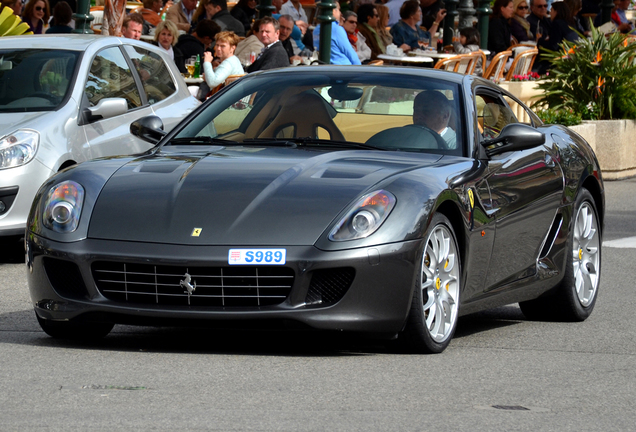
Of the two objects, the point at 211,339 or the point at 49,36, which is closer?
the point at 211,339

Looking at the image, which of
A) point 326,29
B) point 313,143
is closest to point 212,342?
point 313,143

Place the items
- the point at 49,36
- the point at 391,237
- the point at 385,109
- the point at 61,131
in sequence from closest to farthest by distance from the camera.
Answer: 1. the point at 391,237
2. the point at 385,109
3. the point at 61,131
4. the point at 49,36

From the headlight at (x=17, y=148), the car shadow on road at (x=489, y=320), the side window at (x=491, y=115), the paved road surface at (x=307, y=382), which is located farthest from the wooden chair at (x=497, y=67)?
the paved road surface at (x=307, y=382)

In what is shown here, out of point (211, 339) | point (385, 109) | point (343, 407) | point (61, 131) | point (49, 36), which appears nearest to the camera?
point (343, 407)

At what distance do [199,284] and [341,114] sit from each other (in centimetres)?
174

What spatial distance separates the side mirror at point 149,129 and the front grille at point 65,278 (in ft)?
4.46

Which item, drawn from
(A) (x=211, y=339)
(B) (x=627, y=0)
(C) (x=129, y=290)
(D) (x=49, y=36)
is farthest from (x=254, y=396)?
(B) (x=627, y=0)

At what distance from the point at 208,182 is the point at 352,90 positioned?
53.8 inches

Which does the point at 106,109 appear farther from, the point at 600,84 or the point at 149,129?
the point at 600,84

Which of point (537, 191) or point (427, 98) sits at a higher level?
point (427, 98)

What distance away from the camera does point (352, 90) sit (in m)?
6.82

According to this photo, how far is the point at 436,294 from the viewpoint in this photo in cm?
583

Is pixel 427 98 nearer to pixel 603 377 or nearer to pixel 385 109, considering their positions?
pixel 385 109

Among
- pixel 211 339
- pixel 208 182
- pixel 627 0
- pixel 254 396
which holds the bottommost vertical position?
pixel 627 0
